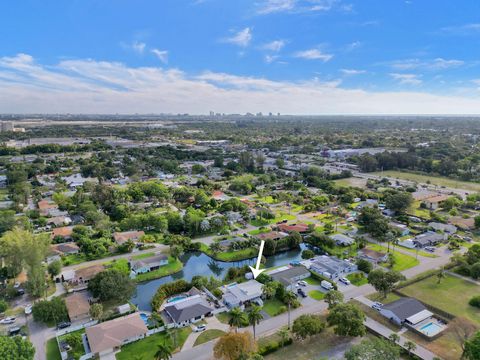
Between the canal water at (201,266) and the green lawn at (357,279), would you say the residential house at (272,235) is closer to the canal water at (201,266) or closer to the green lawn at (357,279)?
the canal water at (201,266)

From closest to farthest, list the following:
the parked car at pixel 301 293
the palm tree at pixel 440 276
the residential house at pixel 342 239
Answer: the parked car at pixel 301 293 < the palm tree at pixel 440 276 < the residential house at pixel 342 239

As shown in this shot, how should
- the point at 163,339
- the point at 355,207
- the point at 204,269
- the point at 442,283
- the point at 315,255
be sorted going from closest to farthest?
the point at 163,339 < the point at 442,283 < the point at 204,269 < the point at 315,255 < the point at 355,207

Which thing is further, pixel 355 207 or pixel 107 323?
pixel 355 207

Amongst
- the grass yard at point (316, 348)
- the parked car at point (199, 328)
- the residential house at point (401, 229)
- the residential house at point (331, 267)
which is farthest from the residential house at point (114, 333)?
the residential house at point (401, 229)

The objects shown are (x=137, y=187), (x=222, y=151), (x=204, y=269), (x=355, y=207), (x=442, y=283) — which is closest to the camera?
(x=442, y=283)

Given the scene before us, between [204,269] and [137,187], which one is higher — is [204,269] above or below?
below

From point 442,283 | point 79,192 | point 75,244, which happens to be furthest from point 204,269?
point 79,192

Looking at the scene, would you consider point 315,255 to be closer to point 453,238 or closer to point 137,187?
point 453,238
